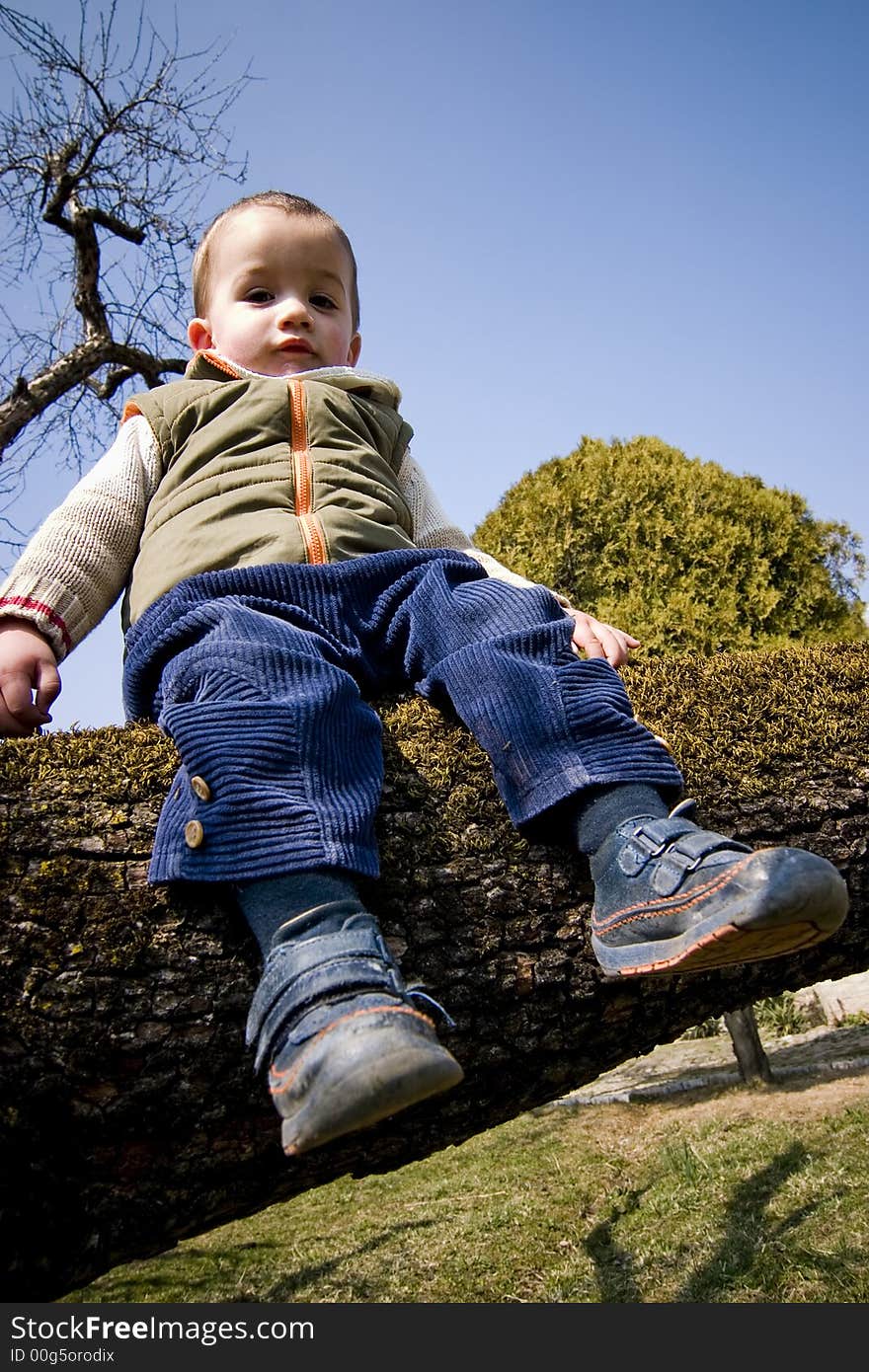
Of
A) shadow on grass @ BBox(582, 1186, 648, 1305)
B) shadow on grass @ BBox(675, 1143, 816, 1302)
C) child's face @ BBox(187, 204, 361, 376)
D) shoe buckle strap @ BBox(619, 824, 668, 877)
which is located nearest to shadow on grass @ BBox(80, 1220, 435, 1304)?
shadow on grass @ BBox(582, 1186, 648, 1305)

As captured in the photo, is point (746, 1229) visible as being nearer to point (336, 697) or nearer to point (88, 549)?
point (336, 697)

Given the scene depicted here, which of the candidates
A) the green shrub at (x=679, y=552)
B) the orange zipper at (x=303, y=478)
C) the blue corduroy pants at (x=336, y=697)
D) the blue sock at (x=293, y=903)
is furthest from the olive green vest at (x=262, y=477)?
the green shrub at (x=679, y=552)

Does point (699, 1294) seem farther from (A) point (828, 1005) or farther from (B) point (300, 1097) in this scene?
(A) point (828, 1005)

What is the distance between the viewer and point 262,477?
2.24m

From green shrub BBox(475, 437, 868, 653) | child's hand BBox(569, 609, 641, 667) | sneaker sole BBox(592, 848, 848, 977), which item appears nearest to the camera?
sneaker sole BBox(592, 848, 848, 977)

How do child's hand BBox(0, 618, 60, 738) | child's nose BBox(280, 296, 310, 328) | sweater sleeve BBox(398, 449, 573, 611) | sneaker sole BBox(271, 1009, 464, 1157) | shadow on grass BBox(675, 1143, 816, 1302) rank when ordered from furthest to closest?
shadow on grass BBox(675, 1143, 816, 1302), sweater sleeve BBox(398, 449, 573, 611), child's nose BBox(280, 296, 310, 328), child's hand BBox(0, 618, 60, 738), sneaker sole BBox(271, 1009, 464, 1157)

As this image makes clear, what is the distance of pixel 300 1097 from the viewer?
1.20 m

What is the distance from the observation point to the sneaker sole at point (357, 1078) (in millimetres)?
1149

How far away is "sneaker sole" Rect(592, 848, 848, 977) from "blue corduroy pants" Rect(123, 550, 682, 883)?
35cm

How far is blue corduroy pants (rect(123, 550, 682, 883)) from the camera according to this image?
1501 mm

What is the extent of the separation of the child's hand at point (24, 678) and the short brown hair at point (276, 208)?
121cm

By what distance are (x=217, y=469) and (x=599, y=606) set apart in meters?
4.60

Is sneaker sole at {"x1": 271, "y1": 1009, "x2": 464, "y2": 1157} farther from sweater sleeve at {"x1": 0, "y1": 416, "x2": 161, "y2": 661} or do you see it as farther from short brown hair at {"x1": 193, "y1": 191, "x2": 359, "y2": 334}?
short brown hair at {"x1": 193, "y1": 191, "x2": 359, "y2": 334}

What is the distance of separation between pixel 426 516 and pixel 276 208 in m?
0.89
